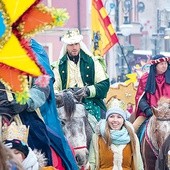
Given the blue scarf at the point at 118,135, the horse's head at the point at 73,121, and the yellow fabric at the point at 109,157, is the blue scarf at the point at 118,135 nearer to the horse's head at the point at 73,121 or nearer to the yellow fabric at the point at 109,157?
the yellow fabric at the point at 109,157

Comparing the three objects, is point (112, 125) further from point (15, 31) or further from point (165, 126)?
point (15, 31)

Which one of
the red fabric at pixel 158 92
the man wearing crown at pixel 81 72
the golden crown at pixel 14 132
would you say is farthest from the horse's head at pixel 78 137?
the red fabric at pixel 158 92

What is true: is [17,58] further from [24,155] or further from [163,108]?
[163,108]

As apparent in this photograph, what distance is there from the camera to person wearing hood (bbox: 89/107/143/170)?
852 cm

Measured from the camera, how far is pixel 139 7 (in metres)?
61.3

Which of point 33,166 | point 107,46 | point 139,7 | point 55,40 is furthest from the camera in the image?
point 139,7

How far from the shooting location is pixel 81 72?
30.3 feet

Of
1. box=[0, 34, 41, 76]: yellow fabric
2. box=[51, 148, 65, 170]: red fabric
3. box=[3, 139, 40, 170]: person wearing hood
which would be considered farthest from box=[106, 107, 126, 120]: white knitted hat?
box=[0, 34, 41, 76]: yellow fabric

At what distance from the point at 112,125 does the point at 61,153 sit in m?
2.00

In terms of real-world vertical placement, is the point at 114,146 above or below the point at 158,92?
below

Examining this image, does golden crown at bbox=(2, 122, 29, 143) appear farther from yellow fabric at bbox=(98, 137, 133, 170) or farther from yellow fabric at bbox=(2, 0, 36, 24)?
yellow fabric at bbox=(98, 137, 133, 170)

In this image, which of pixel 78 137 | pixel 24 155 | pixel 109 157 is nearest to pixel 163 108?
pixel 109 157

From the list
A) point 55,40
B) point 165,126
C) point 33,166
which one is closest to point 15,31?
point 33,166

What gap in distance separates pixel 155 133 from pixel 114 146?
698mm
